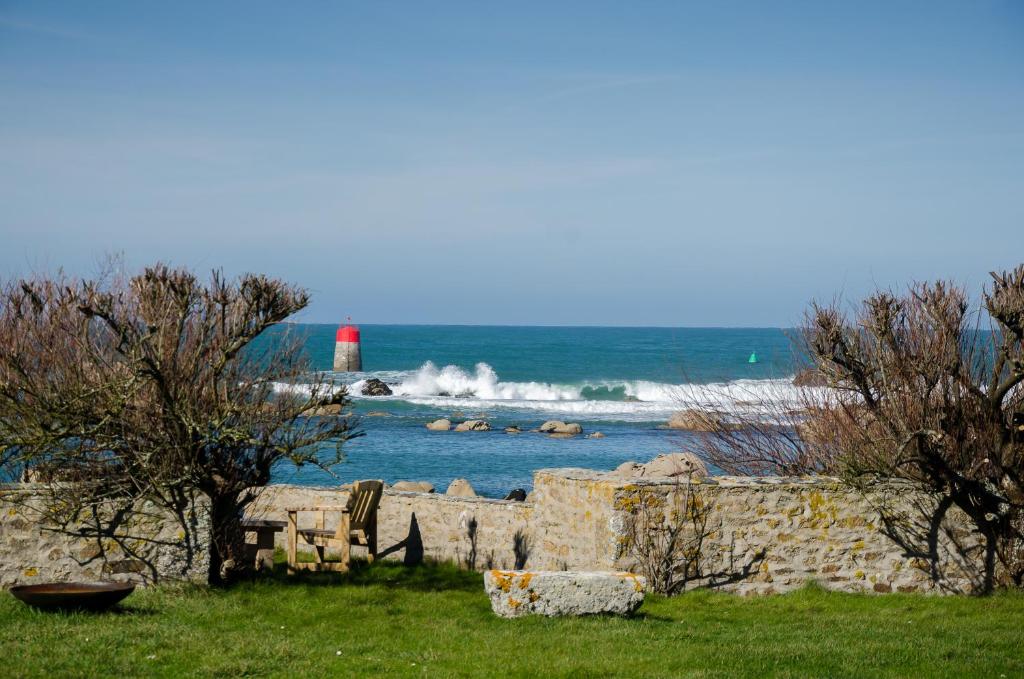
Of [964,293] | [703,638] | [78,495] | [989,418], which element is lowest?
[703,638]

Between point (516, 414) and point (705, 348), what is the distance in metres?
55.5

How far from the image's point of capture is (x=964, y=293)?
11.8 metres

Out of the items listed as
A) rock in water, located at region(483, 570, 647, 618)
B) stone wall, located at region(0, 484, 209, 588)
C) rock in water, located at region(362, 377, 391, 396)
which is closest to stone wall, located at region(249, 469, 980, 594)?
rock in water, located at region(483, 570, 647, 618)

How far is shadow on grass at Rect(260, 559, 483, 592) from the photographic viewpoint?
11.0 metres

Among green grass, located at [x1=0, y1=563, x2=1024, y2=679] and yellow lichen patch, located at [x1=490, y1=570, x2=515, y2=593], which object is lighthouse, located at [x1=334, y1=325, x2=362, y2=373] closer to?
green grass, located at [x1=0, y1=563, x2=1024, y2=679]

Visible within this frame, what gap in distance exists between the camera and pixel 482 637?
846 centimetres

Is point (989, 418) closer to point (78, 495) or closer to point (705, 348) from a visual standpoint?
point (78, 495)

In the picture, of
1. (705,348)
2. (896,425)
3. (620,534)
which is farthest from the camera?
(705,348)

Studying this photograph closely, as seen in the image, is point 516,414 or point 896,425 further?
point 516,414

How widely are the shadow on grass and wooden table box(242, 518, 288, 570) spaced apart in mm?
253

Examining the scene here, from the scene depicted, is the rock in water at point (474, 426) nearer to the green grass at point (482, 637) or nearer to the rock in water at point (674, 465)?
the rock in water at point (674, 465)

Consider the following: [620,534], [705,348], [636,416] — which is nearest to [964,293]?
[620,534]

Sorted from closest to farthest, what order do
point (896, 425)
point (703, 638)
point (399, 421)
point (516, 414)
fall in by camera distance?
point (703, 638)
point (896, 425)
point (399, 421)
point (516, 414)

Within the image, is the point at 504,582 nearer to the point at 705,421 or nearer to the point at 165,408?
the point at 165,408
